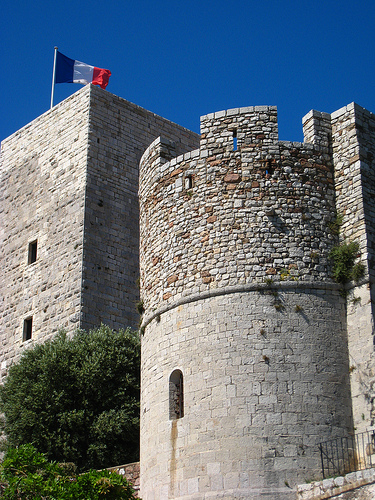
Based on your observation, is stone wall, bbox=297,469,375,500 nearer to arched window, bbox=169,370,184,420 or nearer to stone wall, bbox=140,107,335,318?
arched window, bbox=169,370,184,420

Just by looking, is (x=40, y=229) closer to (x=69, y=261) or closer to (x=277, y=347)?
(x=69, y=261)

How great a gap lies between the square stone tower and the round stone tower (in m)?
5.29

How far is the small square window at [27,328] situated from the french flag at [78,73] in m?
6.91

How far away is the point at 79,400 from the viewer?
58.1 ft

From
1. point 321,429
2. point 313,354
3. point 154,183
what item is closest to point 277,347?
point 313,354

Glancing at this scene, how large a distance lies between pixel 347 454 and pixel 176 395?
2888 millimetres

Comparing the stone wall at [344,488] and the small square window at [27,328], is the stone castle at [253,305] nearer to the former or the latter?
the stone wall at [344,488]

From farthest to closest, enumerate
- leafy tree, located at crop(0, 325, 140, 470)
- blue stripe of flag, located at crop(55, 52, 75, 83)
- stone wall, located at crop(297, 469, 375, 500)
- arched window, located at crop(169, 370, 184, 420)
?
blue stripe of flag, located at crop(55, 52, 75, 83) → leafy tree, located at crop(0, 325, 140, 470) → arched window, located at crop(169, 370, 184, 420) → stone wall, located at crop(297, 469, 375, 500)

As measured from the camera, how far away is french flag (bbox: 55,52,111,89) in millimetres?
23891

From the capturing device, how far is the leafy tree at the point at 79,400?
1703 cm

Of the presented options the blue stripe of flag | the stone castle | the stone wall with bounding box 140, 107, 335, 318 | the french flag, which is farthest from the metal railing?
the blue stripe of flag

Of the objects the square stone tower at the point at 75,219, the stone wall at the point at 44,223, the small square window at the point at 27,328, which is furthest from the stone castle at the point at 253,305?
the small square window at the point at 27,328

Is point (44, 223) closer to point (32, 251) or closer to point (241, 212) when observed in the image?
point (32, 251)

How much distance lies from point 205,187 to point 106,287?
6696mm
